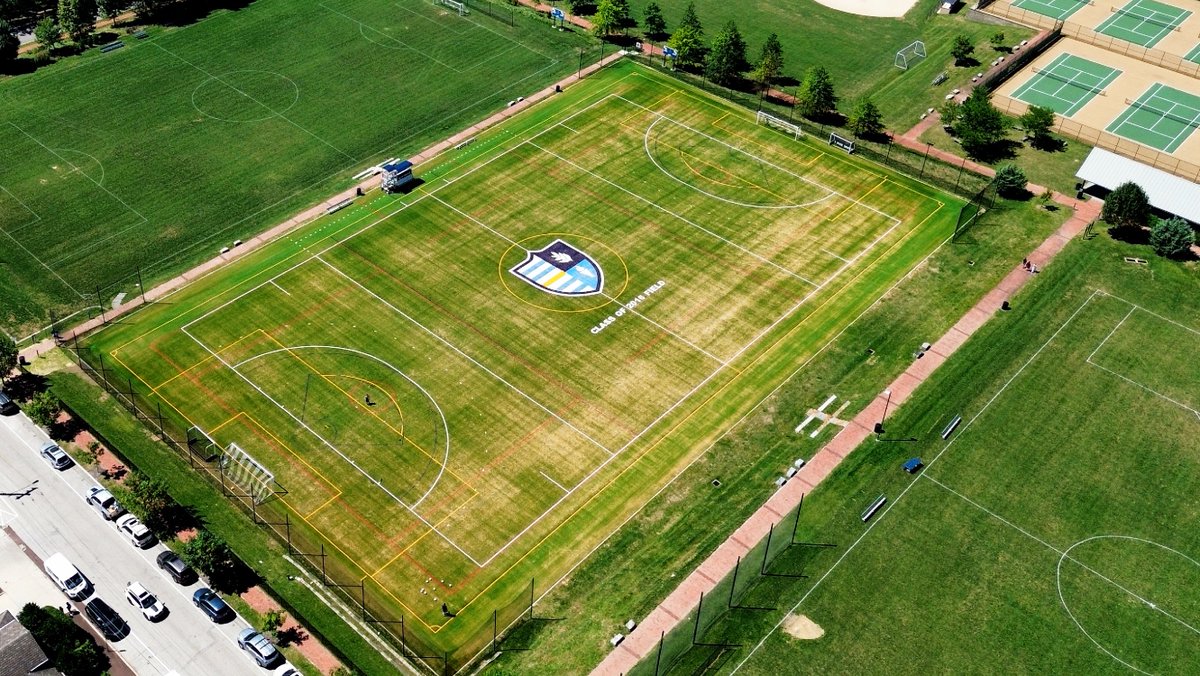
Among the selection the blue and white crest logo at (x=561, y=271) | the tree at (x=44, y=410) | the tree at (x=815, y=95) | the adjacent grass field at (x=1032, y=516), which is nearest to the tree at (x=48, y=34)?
the tree at (x=44, y=410)

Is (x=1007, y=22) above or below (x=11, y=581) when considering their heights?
above

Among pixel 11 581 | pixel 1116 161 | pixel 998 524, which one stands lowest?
pixel 11 581

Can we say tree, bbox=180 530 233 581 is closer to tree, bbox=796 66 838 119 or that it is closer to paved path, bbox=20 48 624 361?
paved path, bbox=20 48 624 361

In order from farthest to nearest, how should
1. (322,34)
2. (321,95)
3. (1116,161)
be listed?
(322,34) → (321,95) → (1116,161)

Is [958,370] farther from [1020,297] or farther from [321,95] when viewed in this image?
[321,95]

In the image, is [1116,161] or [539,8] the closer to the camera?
[1116,161]

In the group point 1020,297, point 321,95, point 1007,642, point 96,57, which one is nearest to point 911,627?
point 1007,642

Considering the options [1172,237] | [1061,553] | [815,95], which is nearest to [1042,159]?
[1172,237]
